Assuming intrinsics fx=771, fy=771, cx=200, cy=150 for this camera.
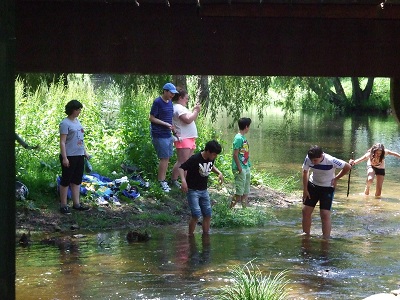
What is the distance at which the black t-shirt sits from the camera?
10.6 m

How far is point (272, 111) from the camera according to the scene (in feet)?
155

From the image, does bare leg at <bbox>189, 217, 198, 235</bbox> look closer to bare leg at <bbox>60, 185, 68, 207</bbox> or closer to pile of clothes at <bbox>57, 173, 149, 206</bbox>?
pile of clothes at <bbox>57, 173, 149, 206</bbox>

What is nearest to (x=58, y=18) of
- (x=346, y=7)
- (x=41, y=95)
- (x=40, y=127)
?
(x=346, y=7)

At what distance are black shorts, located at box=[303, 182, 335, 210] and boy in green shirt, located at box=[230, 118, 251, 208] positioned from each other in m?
1.75

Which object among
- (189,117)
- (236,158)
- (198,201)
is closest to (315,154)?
(198,201)

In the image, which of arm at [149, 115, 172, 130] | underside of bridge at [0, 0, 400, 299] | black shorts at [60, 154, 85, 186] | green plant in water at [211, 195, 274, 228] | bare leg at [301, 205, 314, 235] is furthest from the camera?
arm at [149, 115, 172, 130]

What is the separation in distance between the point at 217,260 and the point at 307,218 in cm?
207

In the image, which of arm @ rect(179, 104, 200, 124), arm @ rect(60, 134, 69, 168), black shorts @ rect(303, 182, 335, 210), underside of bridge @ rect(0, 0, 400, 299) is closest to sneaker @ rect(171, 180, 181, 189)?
arm @ rect(179, 104, 200, 124)

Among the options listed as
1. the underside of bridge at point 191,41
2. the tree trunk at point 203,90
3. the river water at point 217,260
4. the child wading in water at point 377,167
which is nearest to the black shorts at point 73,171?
the river water at point 217,260

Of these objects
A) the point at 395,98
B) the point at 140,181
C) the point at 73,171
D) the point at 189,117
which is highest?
the point at 395,98

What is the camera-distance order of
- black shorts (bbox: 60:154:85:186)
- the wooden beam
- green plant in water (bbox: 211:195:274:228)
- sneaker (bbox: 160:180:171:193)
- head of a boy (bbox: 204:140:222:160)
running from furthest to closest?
1. sneaker (bbox: 160:180:171:193)
2. green plant in water (bbox: 211:195:274:228)
3. black shorts (bbox: 60:154:85:186)
4. head of a boy (bbox: 204:140:222:160)
5. the wooden beam

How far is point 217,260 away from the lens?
390 inches

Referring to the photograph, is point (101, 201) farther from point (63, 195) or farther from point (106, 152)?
point (106, 152)

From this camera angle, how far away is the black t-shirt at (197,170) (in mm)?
10633
